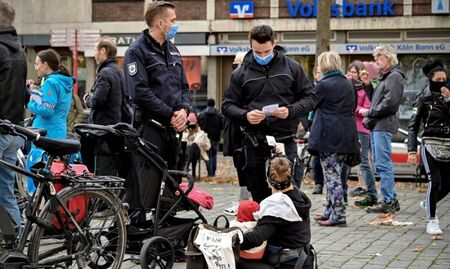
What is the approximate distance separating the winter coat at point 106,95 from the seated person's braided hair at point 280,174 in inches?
140

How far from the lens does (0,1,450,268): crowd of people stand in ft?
22.9

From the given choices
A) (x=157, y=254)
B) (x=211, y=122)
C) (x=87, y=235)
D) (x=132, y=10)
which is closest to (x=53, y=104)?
(x=157, y=254)

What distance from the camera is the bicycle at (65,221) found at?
6.38 m

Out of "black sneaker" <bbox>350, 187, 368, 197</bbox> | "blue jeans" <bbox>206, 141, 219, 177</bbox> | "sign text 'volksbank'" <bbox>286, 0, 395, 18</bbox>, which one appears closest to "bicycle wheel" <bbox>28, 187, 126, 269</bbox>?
"black sneaker" <bbox>350, 187, 368, 197</bbox>

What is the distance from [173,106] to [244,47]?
2433 cm

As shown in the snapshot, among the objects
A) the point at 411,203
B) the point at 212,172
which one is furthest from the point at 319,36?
the point at 411,203

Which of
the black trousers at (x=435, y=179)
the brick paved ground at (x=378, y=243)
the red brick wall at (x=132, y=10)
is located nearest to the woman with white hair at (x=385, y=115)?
the brick paved ground at (x=378, y=243)

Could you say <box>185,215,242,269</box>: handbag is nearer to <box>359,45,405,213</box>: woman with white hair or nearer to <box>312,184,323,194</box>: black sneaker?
<box>359,45,405,213</box>: woman with white hair

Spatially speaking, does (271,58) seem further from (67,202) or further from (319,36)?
(319,36)

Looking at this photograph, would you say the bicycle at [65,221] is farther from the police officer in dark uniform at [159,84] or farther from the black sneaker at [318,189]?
the black sneaker at [318,189]

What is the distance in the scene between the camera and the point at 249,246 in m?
6.76

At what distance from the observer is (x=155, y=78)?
8.00m

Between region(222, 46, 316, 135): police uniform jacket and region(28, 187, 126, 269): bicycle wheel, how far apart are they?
171 cm

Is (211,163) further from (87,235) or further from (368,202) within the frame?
(87,235)
